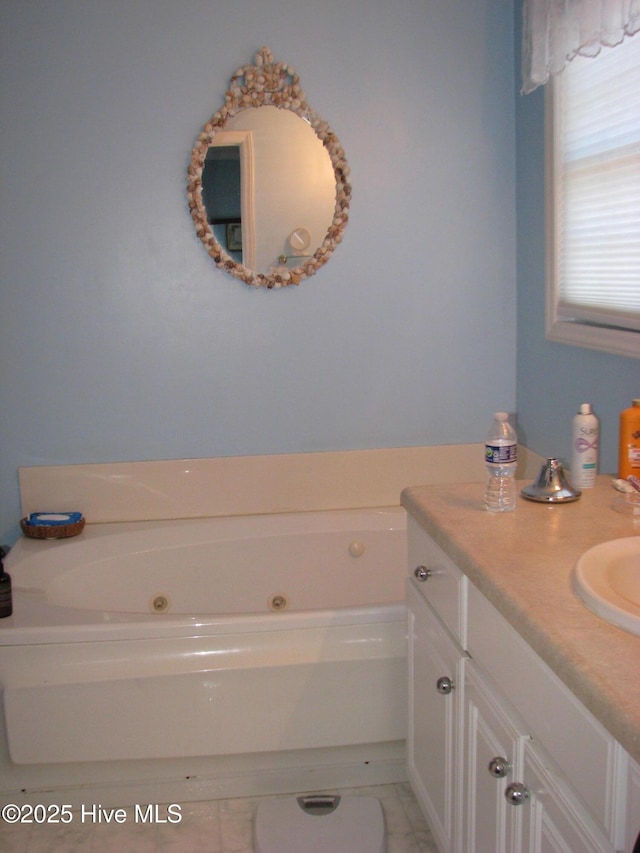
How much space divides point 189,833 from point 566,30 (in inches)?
84.9

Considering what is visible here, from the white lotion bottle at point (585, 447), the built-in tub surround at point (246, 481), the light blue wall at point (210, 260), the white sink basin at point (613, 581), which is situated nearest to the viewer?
the white sink basin at point (613, 581)

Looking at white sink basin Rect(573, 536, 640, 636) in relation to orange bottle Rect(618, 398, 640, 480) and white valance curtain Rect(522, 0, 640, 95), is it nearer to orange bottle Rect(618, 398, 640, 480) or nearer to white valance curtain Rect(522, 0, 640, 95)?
orange bottle Rect(618, 398, 640, 480)

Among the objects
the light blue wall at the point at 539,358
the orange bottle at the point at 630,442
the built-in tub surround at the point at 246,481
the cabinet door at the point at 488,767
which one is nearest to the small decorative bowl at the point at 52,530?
the built-in tub surround at the point at 246,481

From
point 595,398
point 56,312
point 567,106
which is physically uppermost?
point 567,106

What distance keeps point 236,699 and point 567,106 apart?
1821mm

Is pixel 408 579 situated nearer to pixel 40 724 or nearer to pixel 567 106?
A: pixel 40 724

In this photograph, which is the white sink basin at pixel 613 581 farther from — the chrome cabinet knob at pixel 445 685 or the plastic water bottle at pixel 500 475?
the chrome cabinet knob at pixel 445 685

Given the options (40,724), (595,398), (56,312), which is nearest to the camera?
(40,724)

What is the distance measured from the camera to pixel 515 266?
3.06 m

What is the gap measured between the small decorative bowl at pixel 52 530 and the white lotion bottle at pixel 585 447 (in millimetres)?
1594

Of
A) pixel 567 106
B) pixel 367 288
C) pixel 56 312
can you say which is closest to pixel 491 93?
pixel 567 106

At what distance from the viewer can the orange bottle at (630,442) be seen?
1868 mm

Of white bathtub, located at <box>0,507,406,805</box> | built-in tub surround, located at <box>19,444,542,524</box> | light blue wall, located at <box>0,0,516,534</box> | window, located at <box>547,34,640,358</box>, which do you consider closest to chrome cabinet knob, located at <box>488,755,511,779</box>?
white bathtub, located at <box>0,507,406,805</box>

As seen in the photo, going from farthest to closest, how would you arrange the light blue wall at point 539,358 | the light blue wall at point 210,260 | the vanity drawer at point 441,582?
the light blue wall at point 210,260
the light blue wall at point 539,358
the vanity drawer at point 441,582
